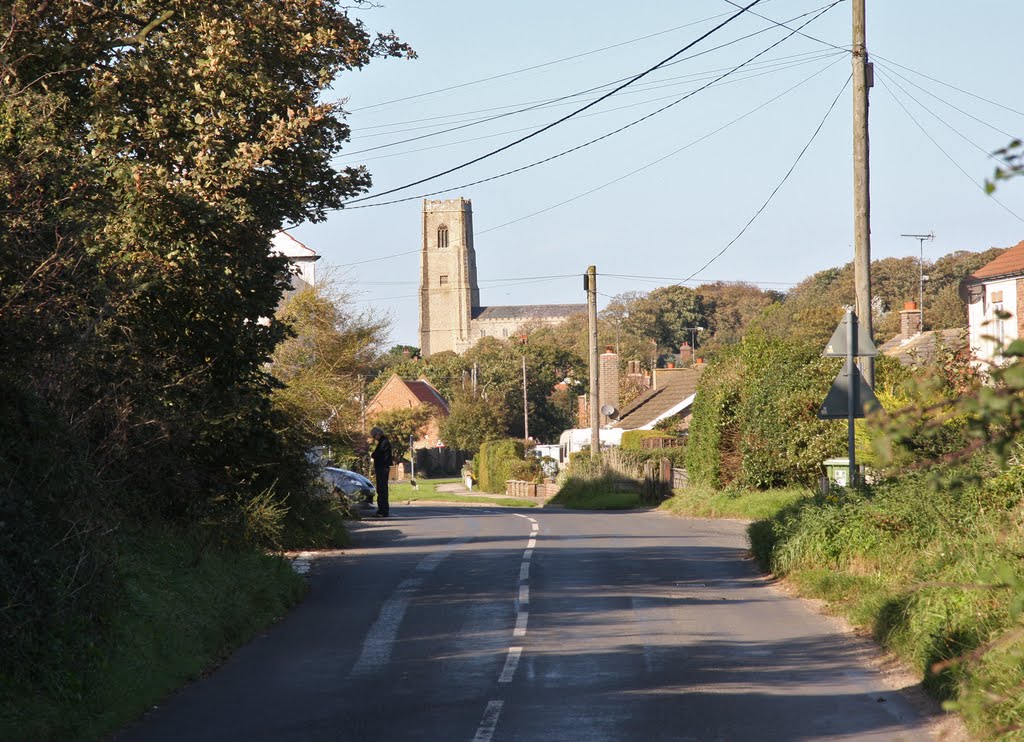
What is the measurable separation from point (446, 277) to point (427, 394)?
98.0 metres

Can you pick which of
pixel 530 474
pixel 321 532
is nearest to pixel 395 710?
pixel 321 532

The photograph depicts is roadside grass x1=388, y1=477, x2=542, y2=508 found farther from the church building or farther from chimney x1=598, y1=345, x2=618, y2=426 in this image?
the church building

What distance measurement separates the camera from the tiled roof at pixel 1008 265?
116 ft

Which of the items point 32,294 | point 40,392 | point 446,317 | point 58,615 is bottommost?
point 58,615

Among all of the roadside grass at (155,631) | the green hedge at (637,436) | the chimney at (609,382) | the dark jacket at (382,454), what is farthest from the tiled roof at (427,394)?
the roadside grass at (155,631)

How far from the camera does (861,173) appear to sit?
60.7 ft

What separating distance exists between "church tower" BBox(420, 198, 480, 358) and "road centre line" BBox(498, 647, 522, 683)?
584 feet

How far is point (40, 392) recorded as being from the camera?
33.6 ft

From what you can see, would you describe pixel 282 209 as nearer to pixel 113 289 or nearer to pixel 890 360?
pixel 113 289

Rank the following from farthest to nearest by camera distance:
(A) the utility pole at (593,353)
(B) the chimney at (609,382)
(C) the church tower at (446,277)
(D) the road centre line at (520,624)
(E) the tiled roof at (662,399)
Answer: (C) the church tower at (446,277) → (B) the chimney at (609,382) → (E) the tiled roof at (662,399) → (A) the utility pole at (593,353) → (D) the road centre line at (520,624)

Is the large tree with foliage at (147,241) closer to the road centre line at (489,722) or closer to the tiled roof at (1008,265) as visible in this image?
the road centre line at (489,722)

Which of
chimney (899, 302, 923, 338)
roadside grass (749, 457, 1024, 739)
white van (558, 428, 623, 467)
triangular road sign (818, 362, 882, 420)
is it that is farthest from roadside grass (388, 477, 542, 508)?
roadside grass (749, 457, 1024, 739)

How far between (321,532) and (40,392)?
10.1 m

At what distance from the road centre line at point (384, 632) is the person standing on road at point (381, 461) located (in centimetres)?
1103
